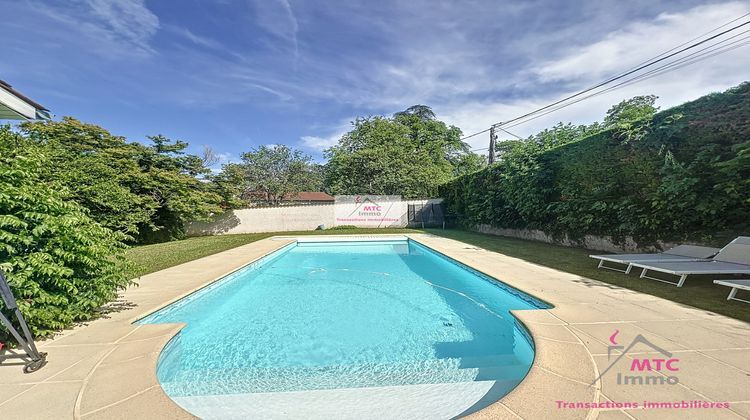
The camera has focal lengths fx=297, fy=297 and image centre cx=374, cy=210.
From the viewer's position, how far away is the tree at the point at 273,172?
83.4ft

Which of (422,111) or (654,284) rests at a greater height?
(422,111)

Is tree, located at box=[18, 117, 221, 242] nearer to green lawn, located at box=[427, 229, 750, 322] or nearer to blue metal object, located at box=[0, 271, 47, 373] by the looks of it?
blue metal object, located at box=[0, 271, 47, 373]

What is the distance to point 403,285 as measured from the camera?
6402mm

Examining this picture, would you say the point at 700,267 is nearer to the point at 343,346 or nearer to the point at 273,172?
the point at 343,346

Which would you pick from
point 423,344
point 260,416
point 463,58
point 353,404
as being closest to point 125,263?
point 260,416

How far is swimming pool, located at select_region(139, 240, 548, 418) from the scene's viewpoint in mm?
2395

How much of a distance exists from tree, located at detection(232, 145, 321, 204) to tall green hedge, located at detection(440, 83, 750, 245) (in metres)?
19.7

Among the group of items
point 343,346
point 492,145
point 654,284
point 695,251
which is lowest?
point 343,346

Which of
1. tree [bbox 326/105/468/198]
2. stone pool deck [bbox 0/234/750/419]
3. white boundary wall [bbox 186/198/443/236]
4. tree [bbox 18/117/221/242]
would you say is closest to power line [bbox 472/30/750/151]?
stone pool deck [bbox 0/234/750/419]

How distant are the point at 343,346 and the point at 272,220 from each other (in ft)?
48.3

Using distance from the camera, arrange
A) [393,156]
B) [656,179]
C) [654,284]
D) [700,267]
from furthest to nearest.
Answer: [393,156] → [656,179] → [654,284] → [700,267]

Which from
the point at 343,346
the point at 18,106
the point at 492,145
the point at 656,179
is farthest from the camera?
the point at 492,145

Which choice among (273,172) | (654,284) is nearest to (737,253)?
(654,284)

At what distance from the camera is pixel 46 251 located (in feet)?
9.06
